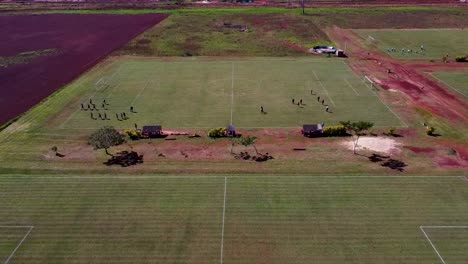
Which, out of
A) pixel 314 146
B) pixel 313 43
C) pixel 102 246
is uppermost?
pixel 313 43

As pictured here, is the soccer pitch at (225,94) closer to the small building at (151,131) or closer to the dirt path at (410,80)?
the small building at (151,131)

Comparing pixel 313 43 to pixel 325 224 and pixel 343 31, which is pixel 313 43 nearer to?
pixel 343 31

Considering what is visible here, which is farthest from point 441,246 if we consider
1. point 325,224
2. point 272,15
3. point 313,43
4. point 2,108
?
point 272,15

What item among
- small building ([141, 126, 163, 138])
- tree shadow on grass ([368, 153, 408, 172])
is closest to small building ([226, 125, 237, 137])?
small building ([141, 126, 163, 138])

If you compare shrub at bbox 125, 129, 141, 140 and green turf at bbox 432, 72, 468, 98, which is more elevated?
green turf at bbox 432, 72, 468, 98

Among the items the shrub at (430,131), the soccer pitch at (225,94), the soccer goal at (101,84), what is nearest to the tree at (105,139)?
the soccer pitch at (225,94)

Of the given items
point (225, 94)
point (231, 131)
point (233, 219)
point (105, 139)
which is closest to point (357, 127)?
point (231, 131)

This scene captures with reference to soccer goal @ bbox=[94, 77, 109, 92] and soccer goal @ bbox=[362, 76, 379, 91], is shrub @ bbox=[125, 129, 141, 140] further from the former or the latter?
soccer goal @ bbox=[362, 76, 379, 91]
